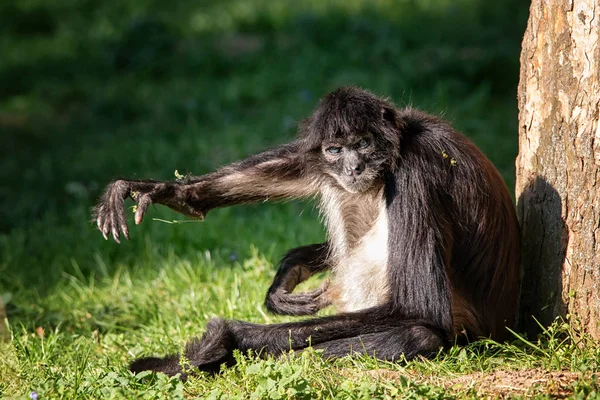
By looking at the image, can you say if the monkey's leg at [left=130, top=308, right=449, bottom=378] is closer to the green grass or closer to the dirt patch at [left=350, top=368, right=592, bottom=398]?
the green grass

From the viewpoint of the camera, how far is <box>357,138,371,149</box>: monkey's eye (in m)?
5.07

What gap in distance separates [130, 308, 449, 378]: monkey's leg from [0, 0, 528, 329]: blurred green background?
7.56ft

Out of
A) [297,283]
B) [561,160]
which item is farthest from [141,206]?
[561,160]

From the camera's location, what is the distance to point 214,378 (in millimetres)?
4863

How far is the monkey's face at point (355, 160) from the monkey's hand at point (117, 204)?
1.18 metres

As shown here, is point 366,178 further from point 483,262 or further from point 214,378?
point 214,378

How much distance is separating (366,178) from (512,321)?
1.35 meters

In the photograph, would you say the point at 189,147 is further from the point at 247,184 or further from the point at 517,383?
the point at 517,383

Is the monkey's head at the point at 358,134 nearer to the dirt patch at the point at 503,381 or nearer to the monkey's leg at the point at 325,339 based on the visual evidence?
the monkey's leg at the point at 325,339

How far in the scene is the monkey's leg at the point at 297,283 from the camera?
5.72 meters

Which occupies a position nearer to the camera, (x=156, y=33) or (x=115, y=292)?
(x=115, y=292)

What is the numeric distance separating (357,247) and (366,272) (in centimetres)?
22

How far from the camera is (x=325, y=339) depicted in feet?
16.2

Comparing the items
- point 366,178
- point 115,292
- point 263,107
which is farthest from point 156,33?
point 366,178
